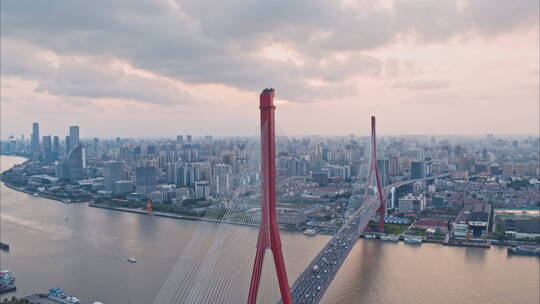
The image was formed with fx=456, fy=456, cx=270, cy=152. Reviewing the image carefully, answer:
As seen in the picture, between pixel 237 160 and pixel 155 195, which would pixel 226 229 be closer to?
pixel 155 195

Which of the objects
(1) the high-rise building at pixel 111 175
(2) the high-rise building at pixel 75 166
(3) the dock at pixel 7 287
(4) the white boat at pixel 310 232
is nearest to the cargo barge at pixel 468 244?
(4) the white boat at pixel 310 232

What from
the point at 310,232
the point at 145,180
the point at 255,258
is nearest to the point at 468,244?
the point at 310,232

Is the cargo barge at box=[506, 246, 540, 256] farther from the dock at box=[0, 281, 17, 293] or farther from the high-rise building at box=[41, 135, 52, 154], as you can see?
the high-rise building at box=[41, 135, 52, 154]

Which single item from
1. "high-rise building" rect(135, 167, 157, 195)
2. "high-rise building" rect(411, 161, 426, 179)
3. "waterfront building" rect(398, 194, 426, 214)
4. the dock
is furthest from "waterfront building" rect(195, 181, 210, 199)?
"high-rise building" rect(411, 161, 426, 179)

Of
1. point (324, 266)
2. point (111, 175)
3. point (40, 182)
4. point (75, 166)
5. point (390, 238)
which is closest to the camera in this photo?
→ point (324, 266)

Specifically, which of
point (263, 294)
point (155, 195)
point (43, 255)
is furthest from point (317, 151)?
point (263, 294)

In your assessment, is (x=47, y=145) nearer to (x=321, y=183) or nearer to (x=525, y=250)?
(x=321, y=183)
